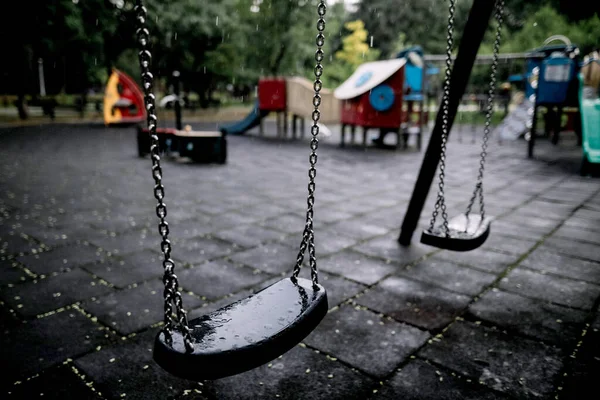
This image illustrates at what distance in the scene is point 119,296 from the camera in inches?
109

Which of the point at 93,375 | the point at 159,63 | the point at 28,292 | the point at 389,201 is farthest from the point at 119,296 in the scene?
the point at 159,63

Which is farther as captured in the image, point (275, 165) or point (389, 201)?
point (275, 165)

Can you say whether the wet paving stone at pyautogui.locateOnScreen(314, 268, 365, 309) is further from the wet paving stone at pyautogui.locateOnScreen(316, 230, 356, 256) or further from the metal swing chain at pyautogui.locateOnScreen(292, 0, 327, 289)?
the metal swing chain at pyautogui.locateOnScreen(292, 0, 327, 289)

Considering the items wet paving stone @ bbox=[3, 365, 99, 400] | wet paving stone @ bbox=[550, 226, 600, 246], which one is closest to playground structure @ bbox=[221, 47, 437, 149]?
wet paving stone @ bbox=[550, 226, 600, 246]

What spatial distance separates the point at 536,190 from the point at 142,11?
5853 mm

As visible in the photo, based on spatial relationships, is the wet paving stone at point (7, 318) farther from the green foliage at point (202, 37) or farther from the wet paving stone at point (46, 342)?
the green foliage at point (202, 37)

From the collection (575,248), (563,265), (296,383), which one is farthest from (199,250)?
(575,248)

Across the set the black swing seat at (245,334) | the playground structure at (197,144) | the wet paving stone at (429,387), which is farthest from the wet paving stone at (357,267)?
the playground structure at (197,144)

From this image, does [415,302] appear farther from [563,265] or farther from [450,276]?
[563,265]

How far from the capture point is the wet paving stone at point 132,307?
244 centimetres

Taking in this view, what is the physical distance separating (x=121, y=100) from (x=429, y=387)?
48.9ft

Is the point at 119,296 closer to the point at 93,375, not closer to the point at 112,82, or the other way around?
the point at 93,375

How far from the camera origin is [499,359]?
2121mm

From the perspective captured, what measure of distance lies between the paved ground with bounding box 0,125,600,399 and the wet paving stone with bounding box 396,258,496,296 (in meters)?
0.02
